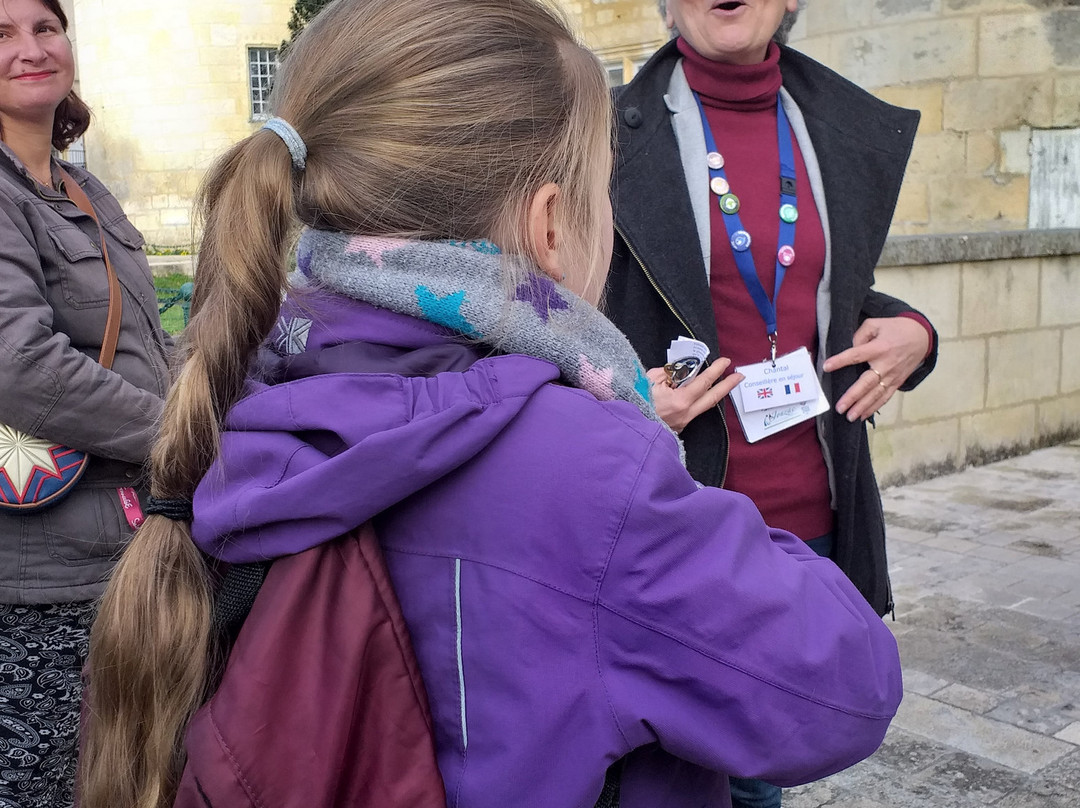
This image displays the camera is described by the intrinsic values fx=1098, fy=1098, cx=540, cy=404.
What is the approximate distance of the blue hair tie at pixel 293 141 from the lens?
1.12m

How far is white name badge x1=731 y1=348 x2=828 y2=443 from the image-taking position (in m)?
2.05

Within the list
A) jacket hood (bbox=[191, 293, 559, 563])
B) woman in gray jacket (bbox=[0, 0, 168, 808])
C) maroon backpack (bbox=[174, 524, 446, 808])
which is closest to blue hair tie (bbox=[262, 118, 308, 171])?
jacket hood (bbox=[191, 293, 559, 563])

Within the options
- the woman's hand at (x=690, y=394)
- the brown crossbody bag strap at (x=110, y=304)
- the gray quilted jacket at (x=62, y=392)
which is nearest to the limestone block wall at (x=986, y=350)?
the woman's hand at (x=690, y=394)

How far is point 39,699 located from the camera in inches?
81.3

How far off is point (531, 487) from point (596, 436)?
0.07 m

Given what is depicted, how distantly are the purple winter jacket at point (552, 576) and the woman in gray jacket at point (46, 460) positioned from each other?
120cm

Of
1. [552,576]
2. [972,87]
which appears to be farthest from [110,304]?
[972,87]

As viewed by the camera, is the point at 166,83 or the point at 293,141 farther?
the point at 166,83

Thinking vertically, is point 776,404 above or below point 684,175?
below

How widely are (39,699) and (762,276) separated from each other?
158 centimetres

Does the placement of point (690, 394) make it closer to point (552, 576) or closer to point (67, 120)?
point (552, 576)

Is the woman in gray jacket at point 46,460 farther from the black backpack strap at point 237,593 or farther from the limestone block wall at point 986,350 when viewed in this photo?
the limestone block wall at point 986,350

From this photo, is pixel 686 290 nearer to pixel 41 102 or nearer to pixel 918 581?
pixel 41 102

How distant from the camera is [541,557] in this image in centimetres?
98
